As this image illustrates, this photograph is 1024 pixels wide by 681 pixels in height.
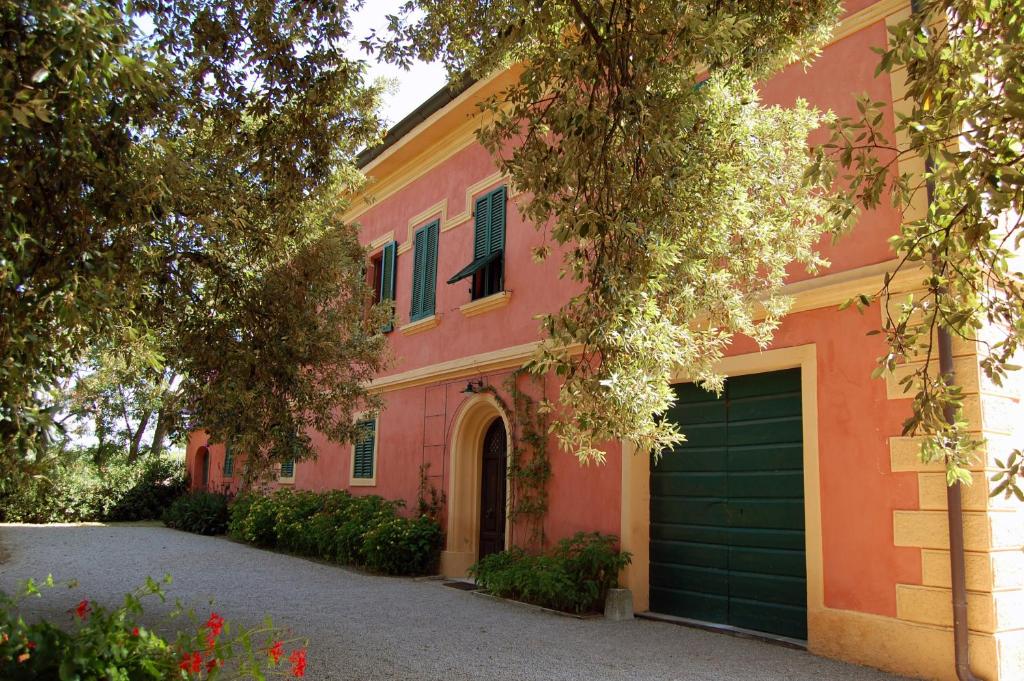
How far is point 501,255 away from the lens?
11.9 metres

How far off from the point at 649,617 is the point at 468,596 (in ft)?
8.14

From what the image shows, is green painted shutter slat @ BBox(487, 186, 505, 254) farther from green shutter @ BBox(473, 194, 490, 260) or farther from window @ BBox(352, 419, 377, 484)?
window @ BBox(352, 419, 377, 484)

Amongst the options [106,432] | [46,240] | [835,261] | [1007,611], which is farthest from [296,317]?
[106,432]

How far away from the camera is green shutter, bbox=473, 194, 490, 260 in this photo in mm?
12391

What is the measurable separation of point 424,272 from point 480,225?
188 cm

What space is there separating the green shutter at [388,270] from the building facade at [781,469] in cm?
220

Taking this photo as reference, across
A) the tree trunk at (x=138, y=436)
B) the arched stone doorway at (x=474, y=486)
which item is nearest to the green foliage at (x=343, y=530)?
the arched stone doorway at (x=474, y=486)

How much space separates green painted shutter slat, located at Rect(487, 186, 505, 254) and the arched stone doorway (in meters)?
2.34

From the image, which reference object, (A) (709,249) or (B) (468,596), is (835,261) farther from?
(B) (468,596)

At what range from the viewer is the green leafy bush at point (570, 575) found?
8.55m

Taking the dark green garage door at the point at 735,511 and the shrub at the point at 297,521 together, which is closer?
the dark green garage door at the point at 735,511

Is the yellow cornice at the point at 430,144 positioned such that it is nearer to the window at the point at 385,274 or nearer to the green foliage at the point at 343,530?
the window at the point at 385,274

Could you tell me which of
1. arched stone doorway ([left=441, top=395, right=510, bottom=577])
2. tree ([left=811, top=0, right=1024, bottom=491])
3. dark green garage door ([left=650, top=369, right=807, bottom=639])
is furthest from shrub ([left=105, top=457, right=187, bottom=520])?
tree ([left=811, top=0, right=1024, bottom=491])

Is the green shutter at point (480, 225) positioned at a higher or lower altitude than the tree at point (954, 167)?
higher
